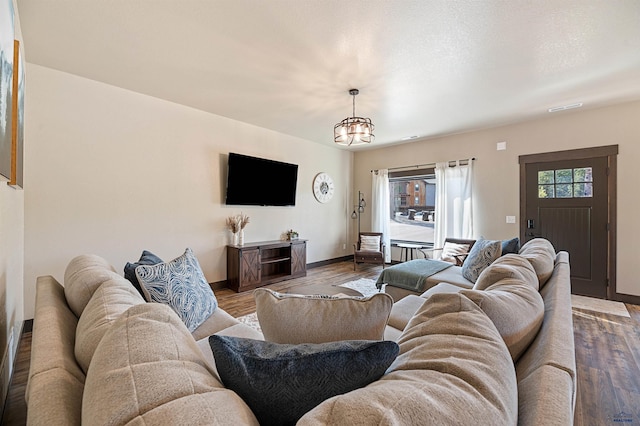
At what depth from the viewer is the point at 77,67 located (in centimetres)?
289

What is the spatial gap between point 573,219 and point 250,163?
16.2 ft

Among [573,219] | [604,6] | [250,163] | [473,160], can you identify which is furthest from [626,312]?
[250,163]

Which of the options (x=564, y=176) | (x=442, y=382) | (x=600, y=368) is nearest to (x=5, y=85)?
(x=442, y=382)

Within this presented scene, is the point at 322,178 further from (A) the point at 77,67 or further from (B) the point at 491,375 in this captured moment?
(B) the point at 491,375

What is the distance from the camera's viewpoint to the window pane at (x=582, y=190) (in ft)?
13.2

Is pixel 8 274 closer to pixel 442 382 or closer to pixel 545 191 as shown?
pixel 442 382

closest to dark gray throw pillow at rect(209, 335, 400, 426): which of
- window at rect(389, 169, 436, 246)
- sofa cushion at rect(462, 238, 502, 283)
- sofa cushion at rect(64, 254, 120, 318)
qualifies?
sofa cushion at rect(64, 254, 120, 318)

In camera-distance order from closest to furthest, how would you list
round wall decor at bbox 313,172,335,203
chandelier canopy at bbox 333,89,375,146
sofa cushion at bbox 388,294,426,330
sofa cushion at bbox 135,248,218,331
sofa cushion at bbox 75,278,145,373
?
sofa cushion at bbox 75,278,145,373 → sofa cushion at bbox 135,248,218,331 → sofa cushion at bbox 388,294,426,330 → chandelier canopy at bbox 333,89,375,146 → round wall decor at bbox 313,172,335,203

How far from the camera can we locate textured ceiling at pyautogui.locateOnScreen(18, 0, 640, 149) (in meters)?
2.04

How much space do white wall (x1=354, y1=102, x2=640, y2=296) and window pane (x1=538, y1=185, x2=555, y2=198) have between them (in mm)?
299

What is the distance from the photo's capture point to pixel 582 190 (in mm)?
4094

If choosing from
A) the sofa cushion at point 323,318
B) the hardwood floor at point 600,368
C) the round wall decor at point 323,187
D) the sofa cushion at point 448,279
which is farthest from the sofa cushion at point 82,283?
the round wall decor at point 323,187

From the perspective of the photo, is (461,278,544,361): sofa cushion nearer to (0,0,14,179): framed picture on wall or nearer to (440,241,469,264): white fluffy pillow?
(0,0,14,179): framed picture on wall

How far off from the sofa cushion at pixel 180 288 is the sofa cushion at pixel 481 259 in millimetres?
2638
